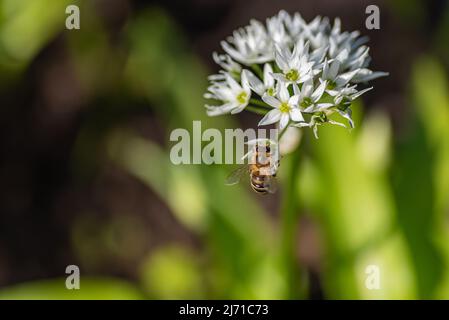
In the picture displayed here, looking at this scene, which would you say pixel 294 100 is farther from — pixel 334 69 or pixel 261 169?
pixel 261 169

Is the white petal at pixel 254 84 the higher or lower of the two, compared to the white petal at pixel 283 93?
higher

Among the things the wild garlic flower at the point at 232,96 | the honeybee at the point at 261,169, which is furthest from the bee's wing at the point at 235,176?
the wild garlic flower at the point at 232,96

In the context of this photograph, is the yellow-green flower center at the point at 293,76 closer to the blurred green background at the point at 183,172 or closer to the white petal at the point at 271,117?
the white petal at the point at 271,117

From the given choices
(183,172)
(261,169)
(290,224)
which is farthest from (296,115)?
(183,172)

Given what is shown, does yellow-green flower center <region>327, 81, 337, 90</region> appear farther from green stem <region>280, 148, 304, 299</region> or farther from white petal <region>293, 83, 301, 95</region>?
green stem <region>280, 148, 304, 299</region>

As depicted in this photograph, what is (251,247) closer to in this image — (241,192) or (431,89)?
(241,192)

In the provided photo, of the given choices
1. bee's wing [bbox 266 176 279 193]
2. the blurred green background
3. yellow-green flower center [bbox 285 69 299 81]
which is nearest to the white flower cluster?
yellow-green flower center [bbox 285 69 299 81]
